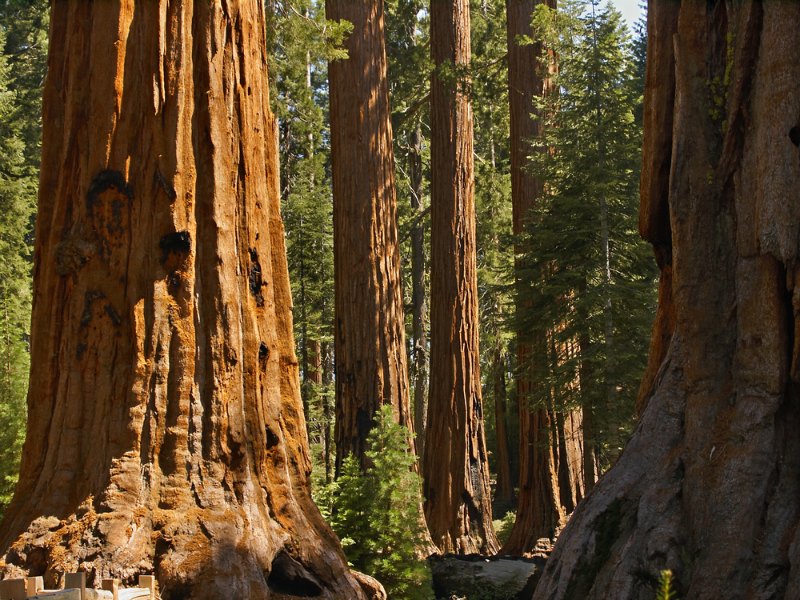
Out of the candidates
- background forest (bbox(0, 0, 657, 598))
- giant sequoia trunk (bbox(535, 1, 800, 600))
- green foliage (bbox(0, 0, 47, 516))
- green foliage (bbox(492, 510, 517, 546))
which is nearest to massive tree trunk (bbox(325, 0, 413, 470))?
background forest (bbox(0, 0, 657, 598))

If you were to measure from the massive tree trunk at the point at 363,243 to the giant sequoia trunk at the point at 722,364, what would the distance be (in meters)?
6.42

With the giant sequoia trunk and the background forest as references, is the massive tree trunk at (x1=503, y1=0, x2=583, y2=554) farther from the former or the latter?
the giant sequoia trunk

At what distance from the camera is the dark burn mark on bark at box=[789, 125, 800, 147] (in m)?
5.10

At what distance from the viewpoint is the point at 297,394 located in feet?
24.7

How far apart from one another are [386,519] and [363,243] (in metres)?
4.49

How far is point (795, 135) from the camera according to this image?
5.11 m

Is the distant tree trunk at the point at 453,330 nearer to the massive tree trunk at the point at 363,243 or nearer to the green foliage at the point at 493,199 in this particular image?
the massive tree trunk at the point at 363,243

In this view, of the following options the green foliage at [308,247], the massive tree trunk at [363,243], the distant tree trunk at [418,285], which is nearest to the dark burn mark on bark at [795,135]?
the massive tree trunk at [363,243]

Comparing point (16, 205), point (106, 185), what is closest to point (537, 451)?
point (106, 185)

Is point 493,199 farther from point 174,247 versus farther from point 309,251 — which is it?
point 174,247

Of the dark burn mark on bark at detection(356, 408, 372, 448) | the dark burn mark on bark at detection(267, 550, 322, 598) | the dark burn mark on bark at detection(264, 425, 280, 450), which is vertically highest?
the dark burn mark on bark at detection(356, 408, 372, 448)

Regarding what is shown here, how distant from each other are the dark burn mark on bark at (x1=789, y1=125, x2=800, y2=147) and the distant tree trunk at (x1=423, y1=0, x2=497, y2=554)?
10510 millimetres

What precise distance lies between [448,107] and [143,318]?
11077 mm

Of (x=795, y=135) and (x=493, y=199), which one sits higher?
(x=493, y=199)
